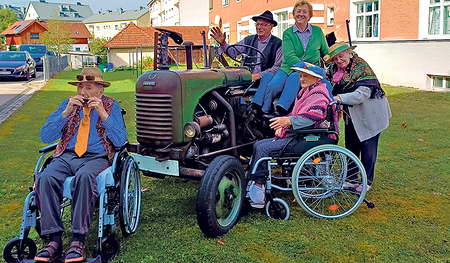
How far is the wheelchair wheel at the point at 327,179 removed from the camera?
4406 millimetres

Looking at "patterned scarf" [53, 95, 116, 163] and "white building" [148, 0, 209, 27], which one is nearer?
"patterned scarf" [53, 95, 116, 163]

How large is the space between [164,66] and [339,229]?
2.37 m

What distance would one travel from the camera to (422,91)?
46.8ft

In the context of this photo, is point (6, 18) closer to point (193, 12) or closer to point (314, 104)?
point (193, 12)

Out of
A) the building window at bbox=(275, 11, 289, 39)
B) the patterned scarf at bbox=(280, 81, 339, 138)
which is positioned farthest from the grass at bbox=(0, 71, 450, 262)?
the building window at bbox=(275, 11, 289, 39)

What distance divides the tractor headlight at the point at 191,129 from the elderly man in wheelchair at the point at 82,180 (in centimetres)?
60

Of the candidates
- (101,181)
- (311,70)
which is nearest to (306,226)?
(311,70)

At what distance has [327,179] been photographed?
4621mm

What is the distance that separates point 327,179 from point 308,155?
0.43 meters

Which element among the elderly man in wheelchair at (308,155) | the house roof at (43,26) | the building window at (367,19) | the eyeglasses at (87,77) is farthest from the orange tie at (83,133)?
the house roof at (43,26)

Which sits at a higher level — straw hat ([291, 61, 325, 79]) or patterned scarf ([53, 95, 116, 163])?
straw hat ([291, 61, 325, 79])

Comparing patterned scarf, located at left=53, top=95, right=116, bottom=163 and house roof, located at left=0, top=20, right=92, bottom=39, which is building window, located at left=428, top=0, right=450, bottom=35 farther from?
house roof, located at left=0, top=20, right=92, bottom=39

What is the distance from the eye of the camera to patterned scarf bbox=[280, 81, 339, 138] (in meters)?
4.53

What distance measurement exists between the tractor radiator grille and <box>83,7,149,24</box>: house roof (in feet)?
355
